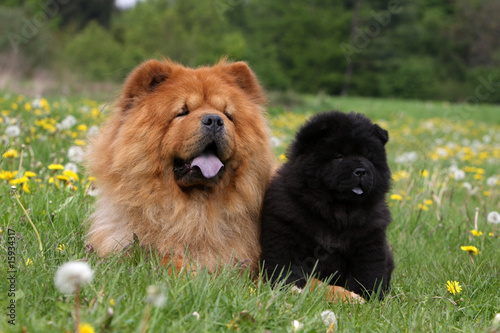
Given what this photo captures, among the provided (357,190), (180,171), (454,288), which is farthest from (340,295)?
(180,171)

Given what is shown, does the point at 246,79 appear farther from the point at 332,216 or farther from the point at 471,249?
the point at 471,249

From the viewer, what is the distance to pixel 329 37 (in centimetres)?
3953

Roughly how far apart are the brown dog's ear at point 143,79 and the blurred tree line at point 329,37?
2435cm

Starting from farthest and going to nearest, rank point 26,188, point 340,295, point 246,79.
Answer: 1. point 26,188
2. point 246,79
3. point 340,295

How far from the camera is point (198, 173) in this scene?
2.97 m

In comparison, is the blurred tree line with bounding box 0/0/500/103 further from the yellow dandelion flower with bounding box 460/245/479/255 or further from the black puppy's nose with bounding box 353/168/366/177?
the black puppy's nose with bounding box 353/168/366/177

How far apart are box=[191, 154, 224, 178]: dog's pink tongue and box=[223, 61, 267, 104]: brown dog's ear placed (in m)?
0.75

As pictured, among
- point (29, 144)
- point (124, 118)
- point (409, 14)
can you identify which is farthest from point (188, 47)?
point (124, 118)

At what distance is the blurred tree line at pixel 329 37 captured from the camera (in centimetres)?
2936

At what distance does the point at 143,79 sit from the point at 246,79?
742 millimetres

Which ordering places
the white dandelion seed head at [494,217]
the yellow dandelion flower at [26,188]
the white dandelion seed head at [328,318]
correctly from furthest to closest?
the white dandelion seed head at [494,217], the yellow dandelion flower at [26,188], the white dandelion seed head at [328,318]

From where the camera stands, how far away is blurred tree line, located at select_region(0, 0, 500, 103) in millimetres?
29359

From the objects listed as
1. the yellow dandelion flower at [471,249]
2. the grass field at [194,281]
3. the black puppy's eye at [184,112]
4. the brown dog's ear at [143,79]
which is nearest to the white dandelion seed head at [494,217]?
the grass field at [194,281]

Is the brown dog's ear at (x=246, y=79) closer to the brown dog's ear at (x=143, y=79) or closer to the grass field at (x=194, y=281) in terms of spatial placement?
the brown dog's ear at (x=143, y=79)
